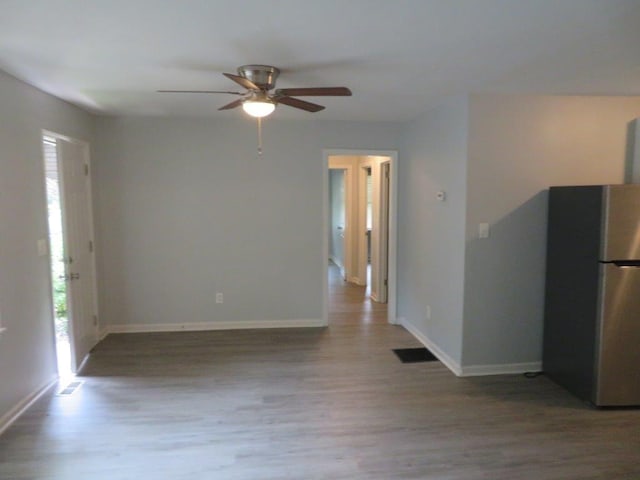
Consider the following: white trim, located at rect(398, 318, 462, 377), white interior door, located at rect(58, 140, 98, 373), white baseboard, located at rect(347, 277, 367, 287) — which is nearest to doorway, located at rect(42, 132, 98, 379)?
white interior door, located at rect(58, 140, 98, 373)

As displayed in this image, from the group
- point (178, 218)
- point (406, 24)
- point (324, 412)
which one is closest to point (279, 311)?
point (178, 218)

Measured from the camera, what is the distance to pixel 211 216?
4.69 m

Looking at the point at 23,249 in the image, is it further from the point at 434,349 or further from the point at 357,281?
the point at 357,281

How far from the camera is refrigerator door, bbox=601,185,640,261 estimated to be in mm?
2785

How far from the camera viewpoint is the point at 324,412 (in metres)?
2.96

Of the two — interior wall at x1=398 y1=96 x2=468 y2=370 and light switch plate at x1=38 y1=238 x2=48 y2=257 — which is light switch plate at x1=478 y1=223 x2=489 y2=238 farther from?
light switch plate at x1=38 y1=238 x2=48 y2=257

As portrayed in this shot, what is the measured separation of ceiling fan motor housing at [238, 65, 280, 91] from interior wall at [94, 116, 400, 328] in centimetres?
191

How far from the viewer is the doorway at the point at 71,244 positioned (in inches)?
139

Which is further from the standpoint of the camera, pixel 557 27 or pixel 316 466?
pixel 316 466

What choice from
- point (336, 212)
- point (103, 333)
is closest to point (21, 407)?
point (103, 333)

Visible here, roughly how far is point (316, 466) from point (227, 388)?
1.21 m

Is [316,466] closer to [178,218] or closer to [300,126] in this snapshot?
[178,218]

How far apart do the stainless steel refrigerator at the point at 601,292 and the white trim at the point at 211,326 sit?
8.64ft

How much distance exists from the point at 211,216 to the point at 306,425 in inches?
105
